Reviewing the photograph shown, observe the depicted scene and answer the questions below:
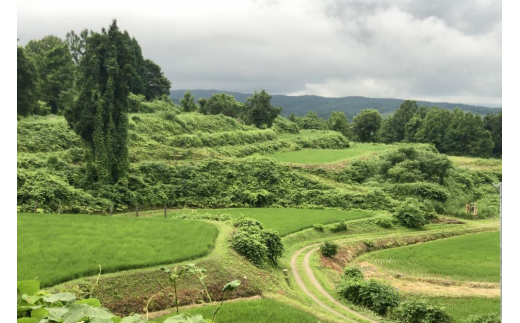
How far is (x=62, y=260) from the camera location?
7980mm

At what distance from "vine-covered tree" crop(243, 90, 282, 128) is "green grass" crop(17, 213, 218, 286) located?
2604cm

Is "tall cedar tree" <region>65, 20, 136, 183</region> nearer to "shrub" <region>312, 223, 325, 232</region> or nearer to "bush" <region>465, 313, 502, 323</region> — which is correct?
"shrub" <region>312, 223, 325, 232</region>

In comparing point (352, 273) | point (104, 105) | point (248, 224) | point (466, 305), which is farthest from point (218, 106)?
point (466, 305)

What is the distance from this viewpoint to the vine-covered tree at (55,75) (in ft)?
87.0

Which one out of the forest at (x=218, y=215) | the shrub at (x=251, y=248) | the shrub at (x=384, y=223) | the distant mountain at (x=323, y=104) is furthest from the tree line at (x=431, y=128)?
the distant mountain at (x=323, y=104)

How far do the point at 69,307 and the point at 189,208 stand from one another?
1794 centimetres

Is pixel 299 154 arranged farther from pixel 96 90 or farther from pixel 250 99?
pixel 96 90

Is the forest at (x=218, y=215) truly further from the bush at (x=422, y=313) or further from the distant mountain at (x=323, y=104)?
the distant mountain at (x=323, y=104)

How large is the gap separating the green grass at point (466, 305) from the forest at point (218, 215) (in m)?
0.08

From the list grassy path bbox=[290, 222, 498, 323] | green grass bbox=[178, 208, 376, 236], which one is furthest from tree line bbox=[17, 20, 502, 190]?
grassy path bbox=[290, 222, 498, 323]

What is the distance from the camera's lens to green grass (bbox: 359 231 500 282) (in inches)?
485

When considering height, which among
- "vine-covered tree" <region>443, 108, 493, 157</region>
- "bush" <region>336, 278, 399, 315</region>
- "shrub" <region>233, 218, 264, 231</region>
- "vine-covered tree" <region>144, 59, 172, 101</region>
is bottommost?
"bush" <region>336, 278, 399, 315</region>

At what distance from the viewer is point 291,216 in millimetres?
18375
